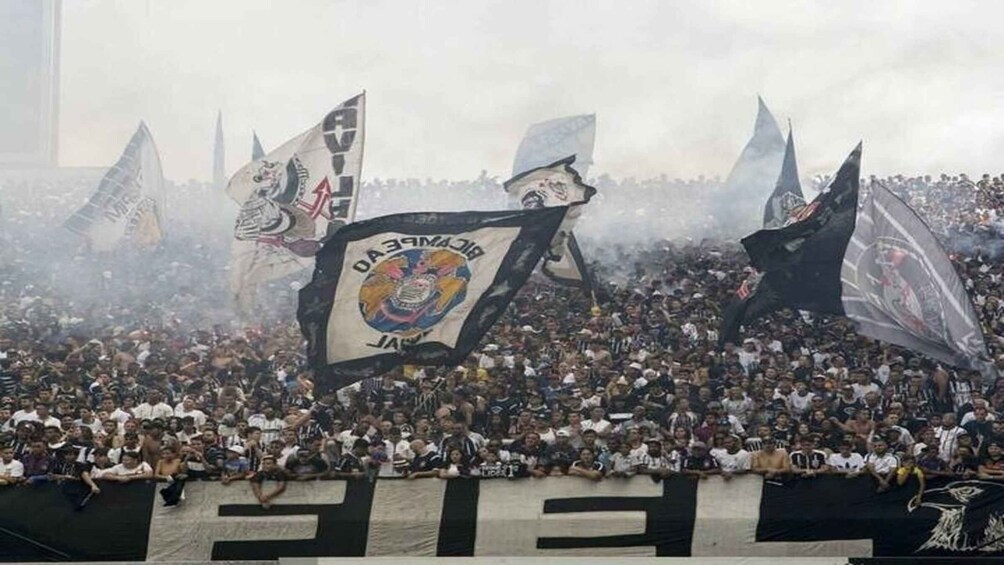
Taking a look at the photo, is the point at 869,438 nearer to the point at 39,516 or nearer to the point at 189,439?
the point at 189,439

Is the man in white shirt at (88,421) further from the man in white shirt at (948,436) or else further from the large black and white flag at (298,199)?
the man in white shirt at (948,436)

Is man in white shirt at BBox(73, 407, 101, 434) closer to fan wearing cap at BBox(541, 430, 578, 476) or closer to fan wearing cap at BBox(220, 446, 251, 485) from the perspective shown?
fan wearing cap at BBox(220, 446, 251, 485)

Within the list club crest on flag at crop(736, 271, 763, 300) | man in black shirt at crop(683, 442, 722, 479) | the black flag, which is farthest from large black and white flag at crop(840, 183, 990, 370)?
man in black shirt at crop(683, 442, 722, 479)

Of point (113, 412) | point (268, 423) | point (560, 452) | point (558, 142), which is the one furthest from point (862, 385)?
point (558, 142)

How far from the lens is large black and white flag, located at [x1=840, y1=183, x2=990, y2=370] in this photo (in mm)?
11250

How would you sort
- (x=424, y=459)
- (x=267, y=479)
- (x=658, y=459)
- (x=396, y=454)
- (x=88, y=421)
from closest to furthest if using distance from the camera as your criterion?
(x=267, y=479) → (x=658, y=459) → (x=424, y=459) → (x=396, y=454) → (x=88, y=421)

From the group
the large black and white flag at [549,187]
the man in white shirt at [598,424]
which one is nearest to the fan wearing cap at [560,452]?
the man in white shirt at [598,424]

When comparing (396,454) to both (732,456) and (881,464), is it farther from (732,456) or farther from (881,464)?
(881,464)

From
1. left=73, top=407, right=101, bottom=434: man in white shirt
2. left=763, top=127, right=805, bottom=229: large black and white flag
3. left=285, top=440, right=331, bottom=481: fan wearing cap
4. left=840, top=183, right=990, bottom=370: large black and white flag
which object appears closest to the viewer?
left=285, top=440, right=331, bottom=481: fan wearing cap

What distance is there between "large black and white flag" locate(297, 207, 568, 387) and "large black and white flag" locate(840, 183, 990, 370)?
2958mm

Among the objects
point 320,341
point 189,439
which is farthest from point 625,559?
point 189,439

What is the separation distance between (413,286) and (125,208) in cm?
732

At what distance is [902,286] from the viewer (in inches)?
452

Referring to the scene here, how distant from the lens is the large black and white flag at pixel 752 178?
744 inches
